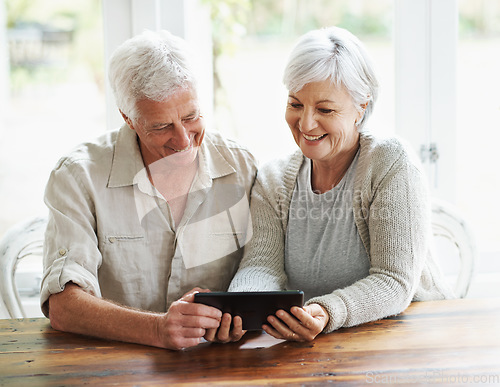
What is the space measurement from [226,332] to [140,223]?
542mm

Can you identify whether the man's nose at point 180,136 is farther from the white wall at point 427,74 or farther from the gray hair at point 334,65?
the white wall at point 427,74

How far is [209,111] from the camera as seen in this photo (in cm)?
257

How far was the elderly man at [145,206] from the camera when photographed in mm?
1723

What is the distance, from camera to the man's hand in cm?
151

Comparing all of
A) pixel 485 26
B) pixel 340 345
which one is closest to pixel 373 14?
pixel 485 26

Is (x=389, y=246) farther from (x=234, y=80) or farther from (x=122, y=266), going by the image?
(x=234, y=80)

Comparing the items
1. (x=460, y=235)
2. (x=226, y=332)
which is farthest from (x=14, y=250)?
(x=460, y=235)

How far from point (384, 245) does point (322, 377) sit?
1.68 feet

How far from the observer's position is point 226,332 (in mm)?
1532

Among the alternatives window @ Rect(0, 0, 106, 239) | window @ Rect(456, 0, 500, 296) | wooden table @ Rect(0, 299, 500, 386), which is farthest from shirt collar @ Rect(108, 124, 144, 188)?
window @ Rect(456, 0, 500, 296)

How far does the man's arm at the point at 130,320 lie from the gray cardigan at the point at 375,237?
24 centimetres

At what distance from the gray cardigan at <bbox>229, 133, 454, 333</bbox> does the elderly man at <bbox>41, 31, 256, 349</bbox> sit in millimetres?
106

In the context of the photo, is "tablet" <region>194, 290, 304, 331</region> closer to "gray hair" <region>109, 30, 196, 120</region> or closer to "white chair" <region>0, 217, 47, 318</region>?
"gray hair" <region>109, 30, 196, 120</region>

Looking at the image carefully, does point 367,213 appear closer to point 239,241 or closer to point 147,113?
point 239,241
